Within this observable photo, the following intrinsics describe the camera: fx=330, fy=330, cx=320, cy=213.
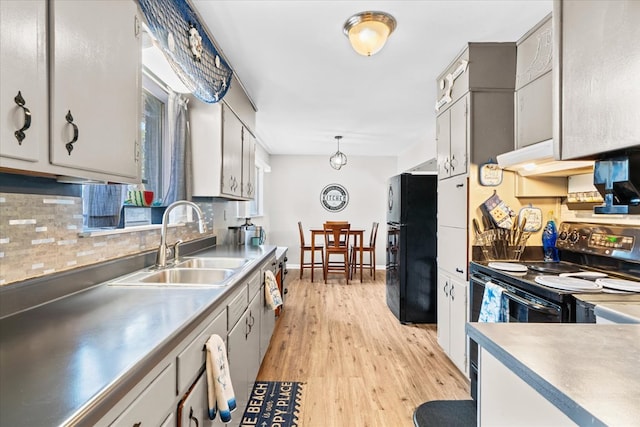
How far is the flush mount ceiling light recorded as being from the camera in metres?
1.87

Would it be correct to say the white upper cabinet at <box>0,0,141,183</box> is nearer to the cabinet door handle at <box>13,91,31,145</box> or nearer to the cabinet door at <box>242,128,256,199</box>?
the cabinet door handle at <box>13,91,31,145</box>

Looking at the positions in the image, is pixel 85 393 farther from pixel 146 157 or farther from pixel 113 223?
pixel 146 157

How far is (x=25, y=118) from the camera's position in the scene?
0.79m

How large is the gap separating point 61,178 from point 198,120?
145 cm

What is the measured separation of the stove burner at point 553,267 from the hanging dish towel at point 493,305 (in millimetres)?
293

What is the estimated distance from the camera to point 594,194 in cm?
194

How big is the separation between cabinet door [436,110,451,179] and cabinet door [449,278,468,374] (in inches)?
35.0

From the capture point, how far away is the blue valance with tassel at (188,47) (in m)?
1.47

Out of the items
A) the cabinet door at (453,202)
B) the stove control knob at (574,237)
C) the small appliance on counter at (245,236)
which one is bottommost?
the small appliance on counter at (245,236)

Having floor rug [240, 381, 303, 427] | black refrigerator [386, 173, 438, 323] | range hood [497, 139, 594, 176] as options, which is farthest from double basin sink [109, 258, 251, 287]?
black refrigerator [386, 173, 438, 323]

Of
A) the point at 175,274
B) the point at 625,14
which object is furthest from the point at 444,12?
the point at 175,274

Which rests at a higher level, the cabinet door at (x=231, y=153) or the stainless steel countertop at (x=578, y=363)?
the cabinet door at (x=231, y=153)

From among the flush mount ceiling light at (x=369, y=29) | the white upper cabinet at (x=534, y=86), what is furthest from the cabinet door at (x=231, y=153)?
the white upper cabinet at (x=534, y=86)

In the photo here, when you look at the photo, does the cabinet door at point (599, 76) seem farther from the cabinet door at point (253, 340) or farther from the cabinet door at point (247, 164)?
the cabinet door at point (247, 164)
